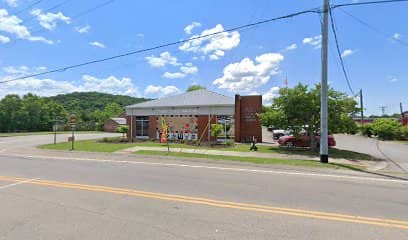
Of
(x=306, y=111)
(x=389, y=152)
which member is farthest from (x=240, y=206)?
(x=389, y=152)

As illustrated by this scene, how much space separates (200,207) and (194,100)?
22790 mm

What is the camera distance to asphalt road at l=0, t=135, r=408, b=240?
441cm

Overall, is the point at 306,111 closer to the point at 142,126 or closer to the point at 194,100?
the point at 194,100

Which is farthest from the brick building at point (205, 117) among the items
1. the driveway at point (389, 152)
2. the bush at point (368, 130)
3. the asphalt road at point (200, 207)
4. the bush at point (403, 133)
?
the bush at point (368, 130)

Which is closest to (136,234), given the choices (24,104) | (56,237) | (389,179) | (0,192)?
(56,237)

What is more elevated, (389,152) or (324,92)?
(324,92)

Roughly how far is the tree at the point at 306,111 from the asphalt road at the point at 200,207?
928 centimetres

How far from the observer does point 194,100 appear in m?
28.2

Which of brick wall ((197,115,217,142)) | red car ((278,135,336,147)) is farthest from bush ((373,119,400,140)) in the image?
brick wall ((197,115,217,142))

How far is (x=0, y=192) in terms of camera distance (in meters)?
→ 7.02

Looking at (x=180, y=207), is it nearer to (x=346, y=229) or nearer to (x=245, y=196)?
(x=245, y=196)

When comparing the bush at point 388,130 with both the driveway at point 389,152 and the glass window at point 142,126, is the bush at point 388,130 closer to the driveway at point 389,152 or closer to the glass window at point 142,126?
the driveway at point 389,152

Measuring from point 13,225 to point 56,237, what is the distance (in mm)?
1152

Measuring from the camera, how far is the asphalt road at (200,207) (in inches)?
174
